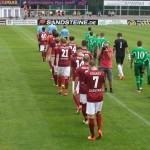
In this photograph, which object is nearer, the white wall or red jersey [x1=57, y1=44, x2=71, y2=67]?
red jersey [x1=57, y1=44, x2=71, y2=67]

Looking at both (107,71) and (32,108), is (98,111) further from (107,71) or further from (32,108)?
(107,71)

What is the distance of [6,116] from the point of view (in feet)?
49.7

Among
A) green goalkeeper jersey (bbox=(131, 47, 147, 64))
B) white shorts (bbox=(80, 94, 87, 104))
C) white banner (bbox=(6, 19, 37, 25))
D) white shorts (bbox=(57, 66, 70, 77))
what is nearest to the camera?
white shorts (bbox=(80, 94, 87, 104))

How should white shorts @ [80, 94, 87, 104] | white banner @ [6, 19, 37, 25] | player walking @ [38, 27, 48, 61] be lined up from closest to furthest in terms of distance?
white shorts @ [80, 94, 87, 104]
player walking @ [38, 27, 48, 61]
white banner @ [6, 19, 37, 25]

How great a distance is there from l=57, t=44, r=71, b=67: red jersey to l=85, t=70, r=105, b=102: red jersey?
5667 mm

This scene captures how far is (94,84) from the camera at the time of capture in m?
12.3

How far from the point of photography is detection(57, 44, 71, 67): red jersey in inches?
704

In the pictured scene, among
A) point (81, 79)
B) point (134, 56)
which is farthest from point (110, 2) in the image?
point (81, 79)

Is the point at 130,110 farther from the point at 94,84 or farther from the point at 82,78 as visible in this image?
the point at 94,84

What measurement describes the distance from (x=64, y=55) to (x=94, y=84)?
5817mm

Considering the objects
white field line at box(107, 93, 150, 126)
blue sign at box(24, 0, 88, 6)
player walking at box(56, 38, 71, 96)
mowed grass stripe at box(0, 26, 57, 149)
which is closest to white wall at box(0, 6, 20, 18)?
blue sign at box(24, 0, 88, 6)

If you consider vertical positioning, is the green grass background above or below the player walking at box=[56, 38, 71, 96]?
below

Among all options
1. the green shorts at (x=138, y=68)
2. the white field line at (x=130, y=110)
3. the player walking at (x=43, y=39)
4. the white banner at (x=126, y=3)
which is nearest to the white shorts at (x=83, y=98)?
the white field line at (x=130, y=110)

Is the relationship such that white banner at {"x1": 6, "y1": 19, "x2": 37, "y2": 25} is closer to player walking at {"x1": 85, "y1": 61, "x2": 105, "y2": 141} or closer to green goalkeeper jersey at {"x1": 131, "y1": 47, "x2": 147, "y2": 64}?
green goalkeeper jersey at {"x1": 131, "y1": 47, "x2": 147, "y2": 64}
